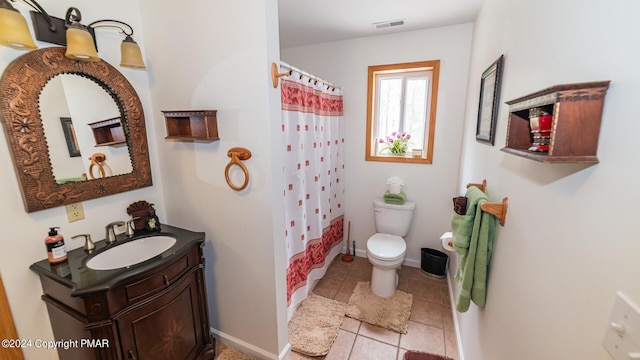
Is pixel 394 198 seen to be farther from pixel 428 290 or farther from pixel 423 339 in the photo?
pixel 423 339

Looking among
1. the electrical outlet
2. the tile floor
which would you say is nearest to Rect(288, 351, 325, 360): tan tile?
the tile floor

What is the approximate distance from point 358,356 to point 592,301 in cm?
155

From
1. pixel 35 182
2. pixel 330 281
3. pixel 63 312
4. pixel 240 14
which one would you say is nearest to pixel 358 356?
pixel 330 281

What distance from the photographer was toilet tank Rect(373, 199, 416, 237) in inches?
102

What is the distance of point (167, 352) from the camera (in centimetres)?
138

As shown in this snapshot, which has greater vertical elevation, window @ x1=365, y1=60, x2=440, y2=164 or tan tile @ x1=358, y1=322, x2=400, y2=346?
window @ x1=365, y1=60, x2=440, y2=164

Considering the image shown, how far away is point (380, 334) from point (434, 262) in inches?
41.2

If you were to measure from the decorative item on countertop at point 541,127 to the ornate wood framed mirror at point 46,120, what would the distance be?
2.00 m

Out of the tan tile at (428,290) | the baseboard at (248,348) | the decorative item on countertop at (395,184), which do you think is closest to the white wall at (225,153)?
the baseboard at (248,348)

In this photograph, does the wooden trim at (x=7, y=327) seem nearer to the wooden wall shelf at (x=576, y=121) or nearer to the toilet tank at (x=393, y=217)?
the wooden wall shelf at (x=576, y=121)

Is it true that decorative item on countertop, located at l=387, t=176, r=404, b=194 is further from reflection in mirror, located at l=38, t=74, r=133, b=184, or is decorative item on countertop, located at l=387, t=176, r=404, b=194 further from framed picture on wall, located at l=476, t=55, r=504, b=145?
reflection in mirror, located at l=38, t=74, r=133, b=184

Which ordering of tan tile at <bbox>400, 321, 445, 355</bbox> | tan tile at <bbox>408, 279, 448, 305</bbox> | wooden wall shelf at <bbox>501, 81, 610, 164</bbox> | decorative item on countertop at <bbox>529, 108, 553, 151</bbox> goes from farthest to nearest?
tan tile at <bbox>408, 279, 448, 305</bbox> < tan tile at <bbox>400, 321, 445, 355</bbox> < decorative item on countertop at <bbox>529, 108, 553, 151</bbox> < wooden wall shelf at <bbox>501, 81, 610, 164</bbox>

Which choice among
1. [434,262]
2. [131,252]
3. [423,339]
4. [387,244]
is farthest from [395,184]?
[131,252]

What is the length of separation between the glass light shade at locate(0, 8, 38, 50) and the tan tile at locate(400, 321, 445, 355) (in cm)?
263
